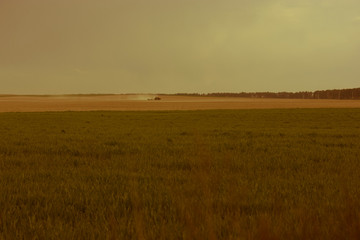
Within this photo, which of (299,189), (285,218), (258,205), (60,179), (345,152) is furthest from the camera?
(345,152)

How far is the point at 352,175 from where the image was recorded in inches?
266

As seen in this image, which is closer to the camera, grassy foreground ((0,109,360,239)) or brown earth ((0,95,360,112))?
grassy foreground ((0,109,360,239))

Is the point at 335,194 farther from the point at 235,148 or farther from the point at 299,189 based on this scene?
the point at 235,148

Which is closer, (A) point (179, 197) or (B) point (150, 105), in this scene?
(A) point (179, 197)

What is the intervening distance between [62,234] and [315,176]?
509cm

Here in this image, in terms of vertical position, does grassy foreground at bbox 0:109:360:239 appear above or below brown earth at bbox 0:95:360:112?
below

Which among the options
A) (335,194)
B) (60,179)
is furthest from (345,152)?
(60,179)

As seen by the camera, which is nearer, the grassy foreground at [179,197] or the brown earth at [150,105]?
the grassy foreground at [179,197]

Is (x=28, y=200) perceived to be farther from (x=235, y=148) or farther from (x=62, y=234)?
(x=235, y=148)

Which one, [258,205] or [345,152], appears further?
[345,152]

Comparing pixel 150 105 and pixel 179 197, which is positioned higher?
pixel 150 105

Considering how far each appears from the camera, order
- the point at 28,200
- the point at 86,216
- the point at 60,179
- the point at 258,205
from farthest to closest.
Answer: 1. the point at 60,179
2. the point at 28,200
3. the point at 258,205
4. the point at 86,216

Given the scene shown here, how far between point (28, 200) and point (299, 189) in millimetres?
4565

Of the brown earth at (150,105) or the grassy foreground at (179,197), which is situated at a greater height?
the brown earth at (150,105)
